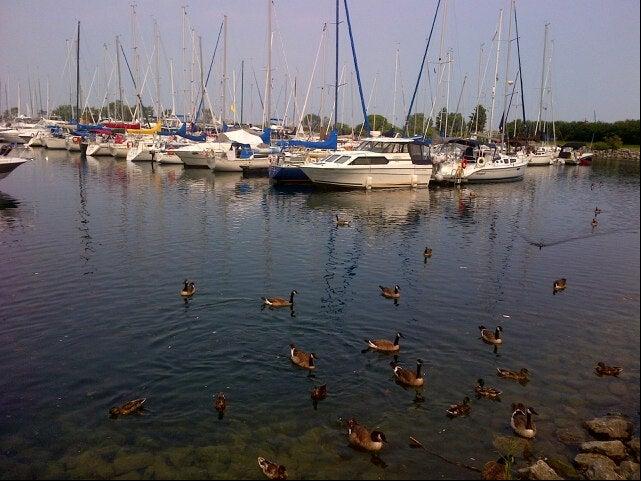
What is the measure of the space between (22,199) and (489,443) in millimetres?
37814

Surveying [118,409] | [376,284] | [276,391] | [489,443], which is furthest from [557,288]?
[118,409]

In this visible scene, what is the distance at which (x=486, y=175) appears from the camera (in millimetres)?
57281

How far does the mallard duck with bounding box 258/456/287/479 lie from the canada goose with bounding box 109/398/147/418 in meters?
3.33

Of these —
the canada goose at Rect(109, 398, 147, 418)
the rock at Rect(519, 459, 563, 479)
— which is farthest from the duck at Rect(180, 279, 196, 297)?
the rock at Rect(519, 459, 563, 479)

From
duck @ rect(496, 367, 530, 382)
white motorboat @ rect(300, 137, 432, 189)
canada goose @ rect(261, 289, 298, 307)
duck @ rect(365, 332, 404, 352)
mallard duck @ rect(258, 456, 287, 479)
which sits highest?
white motorboat @ rect(300, 137, 432, 189)

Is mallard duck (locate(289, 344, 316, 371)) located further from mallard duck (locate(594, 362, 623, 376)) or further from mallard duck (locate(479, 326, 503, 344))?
mallard duck (locate(594, 362, 623, 376))

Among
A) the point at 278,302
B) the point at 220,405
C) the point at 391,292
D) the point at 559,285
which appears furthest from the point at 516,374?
the point at 559,285

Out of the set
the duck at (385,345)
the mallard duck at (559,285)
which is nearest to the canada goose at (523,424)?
the duck at (385,345)

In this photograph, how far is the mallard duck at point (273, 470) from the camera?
9.43 metres

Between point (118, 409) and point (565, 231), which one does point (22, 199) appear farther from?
point (565, 231)

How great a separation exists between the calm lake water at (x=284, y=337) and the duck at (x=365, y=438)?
0.19 meters

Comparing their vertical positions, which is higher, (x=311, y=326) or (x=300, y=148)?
(x=300, y=148)

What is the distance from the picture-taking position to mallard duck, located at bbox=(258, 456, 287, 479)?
30.9 ft

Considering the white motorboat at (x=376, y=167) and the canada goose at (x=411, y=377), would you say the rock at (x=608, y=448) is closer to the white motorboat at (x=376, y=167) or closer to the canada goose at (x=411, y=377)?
the canada goose at (x=411, y=377)
